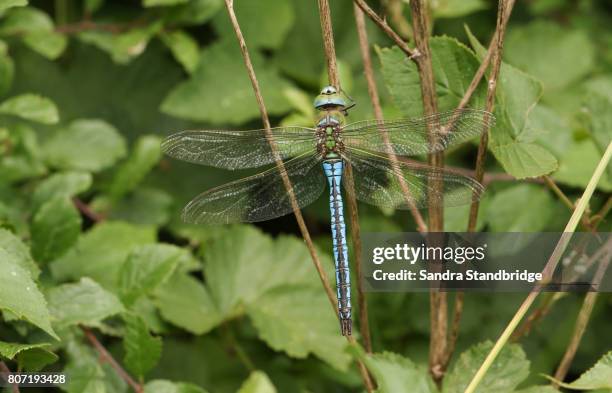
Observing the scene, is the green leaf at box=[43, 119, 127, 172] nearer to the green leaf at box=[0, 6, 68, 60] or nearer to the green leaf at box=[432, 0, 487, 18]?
the green leaf at box=[0, 6, 68, 60]

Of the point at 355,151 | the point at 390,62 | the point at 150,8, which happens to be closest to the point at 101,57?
the point at 150,8

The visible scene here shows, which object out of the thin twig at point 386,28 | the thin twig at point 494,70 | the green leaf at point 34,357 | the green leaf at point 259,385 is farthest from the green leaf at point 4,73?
the thin twig at point 494,70

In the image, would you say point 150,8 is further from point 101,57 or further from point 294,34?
point 294,34

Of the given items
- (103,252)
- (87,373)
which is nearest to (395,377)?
(87,373)

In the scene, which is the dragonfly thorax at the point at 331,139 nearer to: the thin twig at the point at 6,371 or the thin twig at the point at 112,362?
the thin twig at the point at 112,362

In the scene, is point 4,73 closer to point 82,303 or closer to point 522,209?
point 82,303

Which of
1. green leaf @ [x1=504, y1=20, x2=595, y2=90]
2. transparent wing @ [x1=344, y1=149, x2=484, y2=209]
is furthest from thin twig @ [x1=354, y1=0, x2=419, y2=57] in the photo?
green leaf @ [x1=504, y1=20, x2=595, y2=90]
